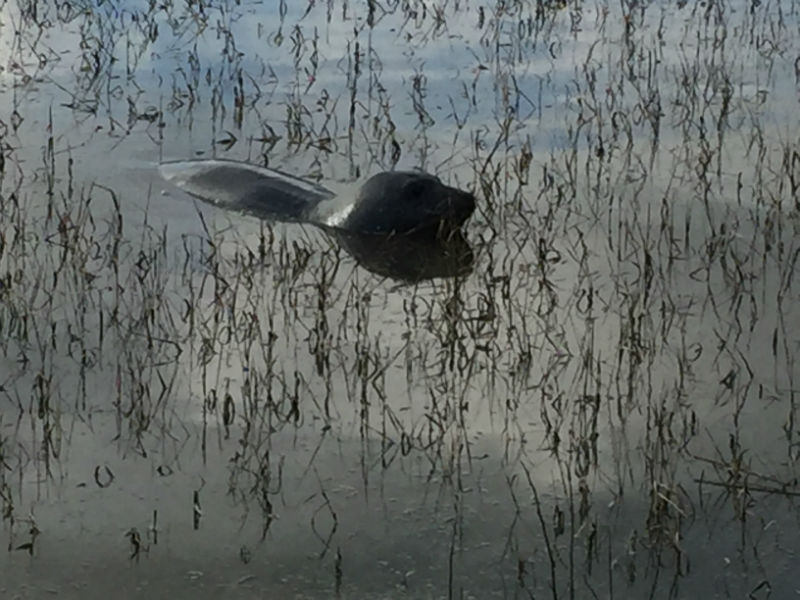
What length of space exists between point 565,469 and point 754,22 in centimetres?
810

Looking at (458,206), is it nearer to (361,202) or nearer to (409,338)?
(361,202)

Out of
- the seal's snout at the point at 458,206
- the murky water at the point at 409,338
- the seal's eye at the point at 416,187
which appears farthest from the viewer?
the seal's eye at the point at 416,187

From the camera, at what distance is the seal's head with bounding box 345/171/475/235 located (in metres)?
8.45

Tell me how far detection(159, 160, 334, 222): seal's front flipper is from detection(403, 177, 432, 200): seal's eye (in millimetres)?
488

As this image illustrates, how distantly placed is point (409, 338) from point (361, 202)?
1869 millimetres

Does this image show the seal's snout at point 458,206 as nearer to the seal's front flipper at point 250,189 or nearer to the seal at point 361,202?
the seal at point 361,202

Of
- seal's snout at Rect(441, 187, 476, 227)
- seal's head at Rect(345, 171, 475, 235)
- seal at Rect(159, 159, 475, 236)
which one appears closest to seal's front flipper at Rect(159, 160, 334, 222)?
seal at Rect(159, 159, 475, 236)

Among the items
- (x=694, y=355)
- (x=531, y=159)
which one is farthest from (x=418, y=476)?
(x=531, y=159)

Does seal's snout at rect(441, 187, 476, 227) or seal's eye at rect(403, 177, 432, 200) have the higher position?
seal's eye at rect(403, 177, 432, 200)

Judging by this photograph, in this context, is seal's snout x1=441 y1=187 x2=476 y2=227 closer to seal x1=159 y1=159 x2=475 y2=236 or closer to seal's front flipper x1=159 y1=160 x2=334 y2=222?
seal x1=159 y1=159 x2=475 y2=236

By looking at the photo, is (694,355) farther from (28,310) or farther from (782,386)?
(28,310)

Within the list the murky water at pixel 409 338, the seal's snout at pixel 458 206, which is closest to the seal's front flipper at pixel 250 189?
the murky water at pixel 409 338

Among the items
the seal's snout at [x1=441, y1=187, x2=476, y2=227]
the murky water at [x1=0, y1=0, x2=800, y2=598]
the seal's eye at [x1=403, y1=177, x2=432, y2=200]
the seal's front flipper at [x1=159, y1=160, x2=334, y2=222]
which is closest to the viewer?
the murky water at [x1=0, y1=0, x2=800, y2=598]

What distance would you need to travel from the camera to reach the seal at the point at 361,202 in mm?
8469
